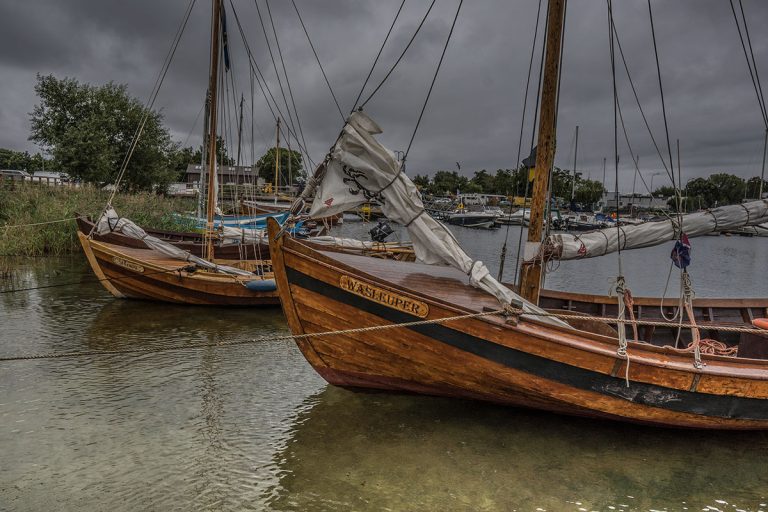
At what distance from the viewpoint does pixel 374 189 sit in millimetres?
5906

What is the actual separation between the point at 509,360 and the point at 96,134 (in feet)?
103

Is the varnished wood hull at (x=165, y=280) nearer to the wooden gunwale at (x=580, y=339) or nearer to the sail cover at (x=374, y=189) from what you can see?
the sail cover at (x=374, y=189)

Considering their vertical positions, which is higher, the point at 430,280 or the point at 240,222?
the point at 240,222

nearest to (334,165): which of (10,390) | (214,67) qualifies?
(10,390)

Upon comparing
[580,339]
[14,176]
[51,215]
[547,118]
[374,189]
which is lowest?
[580,339]

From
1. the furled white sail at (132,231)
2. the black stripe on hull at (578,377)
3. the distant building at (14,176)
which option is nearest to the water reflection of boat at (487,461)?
the black stripe on hull at (578,377)

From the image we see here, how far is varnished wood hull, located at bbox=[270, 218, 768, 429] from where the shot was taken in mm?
5145

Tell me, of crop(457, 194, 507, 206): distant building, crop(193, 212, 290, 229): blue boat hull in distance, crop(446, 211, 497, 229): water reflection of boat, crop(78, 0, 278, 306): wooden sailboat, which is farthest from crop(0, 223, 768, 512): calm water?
crop(457, 194, 507, 206): distant building

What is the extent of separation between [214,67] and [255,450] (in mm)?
10896

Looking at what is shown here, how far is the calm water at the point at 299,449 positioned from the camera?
4.48 meters

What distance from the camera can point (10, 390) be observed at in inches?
255

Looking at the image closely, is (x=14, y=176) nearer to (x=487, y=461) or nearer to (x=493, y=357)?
(x=493, y=357)

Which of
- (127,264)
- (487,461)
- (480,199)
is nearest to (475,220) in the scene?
(480,199)

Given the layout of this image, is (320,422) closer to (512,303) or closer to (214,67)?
(512,303)
